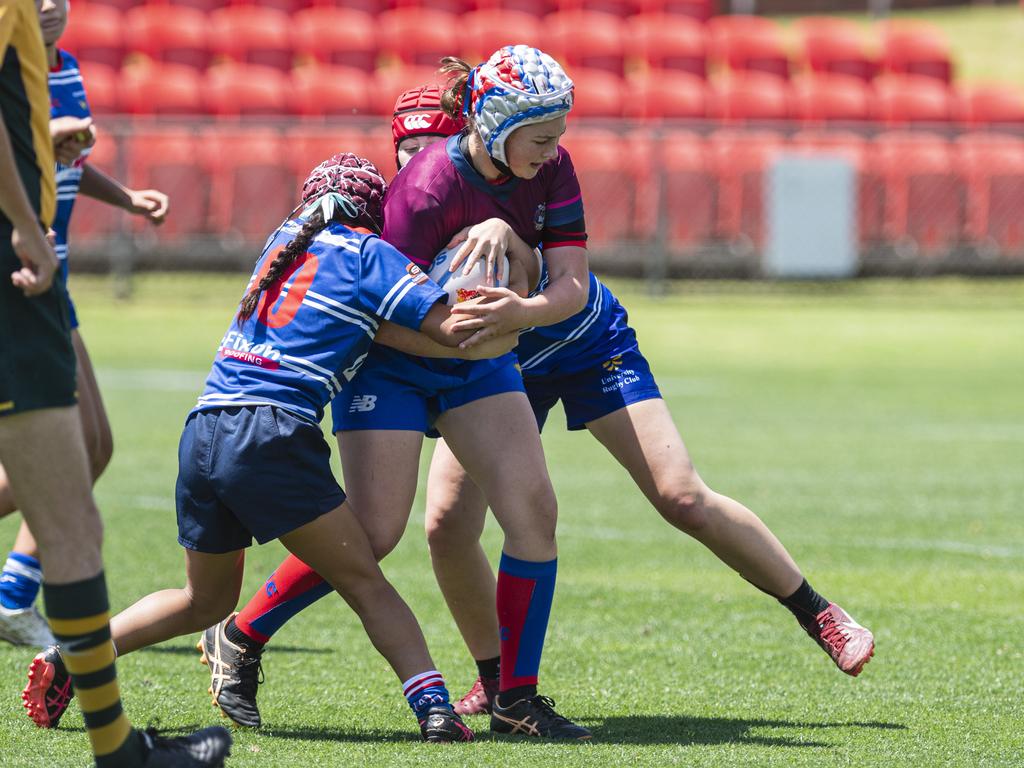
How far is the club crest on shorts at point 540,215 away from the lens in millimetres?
4391

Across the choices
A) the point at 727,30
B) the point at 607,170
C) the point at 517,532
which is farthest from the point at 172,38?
the point at 517,532

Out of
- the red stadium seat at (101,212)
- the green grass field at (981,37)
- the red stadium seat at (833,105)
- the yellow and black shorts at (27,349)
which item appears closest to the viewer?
the yellow and black shorts at (27,349)

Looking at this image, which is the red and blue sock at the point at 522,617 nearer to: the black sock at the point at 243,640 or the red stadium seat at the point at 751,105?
the black sock at the point at 243,640

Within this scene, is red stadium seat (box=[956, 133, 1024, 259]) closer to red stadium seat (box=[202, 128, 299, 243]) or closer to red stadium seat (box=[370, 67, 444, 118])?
red stadium seat (box=[370, 67, 444, 118])

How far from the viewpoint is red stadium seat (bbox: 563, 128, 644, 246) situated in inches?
704

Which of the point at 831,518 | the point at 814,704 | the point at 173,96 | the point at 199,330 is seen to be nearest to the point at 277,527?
the point at 814,704

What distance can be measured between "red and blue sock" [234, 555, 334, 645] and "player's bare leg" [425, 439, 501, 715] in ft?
1.37

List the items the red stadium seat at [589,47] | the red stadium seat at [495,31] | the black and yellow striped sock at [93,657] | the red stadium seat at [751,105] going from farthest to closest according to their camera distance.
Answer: the red stadium seat at [495,31], the red stadium seat at [589,47], the red stadium seat at [751,105], the black and yellow striped sock at [93,657]

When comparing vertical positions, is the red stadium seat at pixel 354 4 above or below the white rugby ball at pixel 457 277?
below

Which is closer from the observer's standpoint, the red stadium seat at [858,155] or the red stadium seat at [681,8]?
the red stadium seat at [858,155]

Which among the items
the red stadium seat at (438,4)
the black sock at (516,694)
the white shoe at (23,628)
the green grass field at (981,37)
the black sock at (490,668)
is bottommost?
the green grass field at (981,37)

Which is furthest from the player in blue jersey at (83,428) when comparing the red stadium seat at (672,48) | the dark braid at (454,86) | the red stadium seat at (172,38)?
the red stadium seat at (672,48)

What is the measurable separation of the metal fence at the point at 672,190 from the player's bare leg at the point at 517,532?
13.3 meters

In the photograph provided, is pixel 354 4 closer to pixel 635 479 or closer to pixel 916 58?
pixel 916 58
